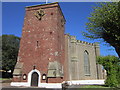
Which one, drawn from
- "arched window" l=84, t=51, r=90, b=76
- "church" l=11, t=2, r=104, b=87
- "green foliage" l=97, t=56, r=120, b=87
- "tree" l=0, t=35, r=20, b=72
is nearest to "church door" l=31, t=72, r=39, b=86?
"church" l=11, t=2, r=104, b=87

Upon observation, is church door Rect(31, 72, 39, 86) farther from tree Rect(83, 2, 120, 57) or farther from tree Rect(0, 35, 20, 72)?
tree Rect(0, 35, 20, 72)

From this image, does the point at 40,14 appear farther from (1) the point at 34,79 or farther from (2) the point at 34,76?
(1) the point at 34,79

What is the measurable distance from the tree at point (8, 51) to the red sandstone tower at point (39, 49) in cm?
1511

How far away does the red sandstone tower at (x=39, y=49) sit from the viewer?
1673 centimetres

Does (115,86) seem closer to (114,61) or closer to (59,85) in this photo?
(114,61)

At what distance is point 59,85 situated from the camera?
15.6 metres

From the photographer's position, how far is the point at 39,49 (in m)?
18.1

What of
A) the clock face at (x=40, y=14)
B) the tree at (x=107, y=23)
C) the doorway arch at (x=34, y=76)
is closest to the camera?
the tree at (x=107, y=23)

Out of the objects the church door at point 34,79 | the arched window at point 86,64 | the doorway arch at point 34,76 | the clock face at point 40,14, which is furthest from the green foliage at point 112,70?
the clock face at point 40,14

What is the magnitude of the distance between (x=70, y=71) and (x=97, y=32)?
14.5m

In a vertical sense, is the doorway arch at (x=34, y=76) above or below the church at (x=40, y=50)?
below

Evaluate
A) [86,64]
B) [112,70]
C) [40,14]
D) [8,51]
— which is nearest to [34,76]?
[40,14]

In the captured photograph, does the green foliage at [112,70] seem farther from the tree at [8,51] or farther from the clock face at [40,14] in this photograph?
the tree at [8,51]

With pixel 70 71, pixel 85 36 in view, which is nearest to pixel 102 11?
pixel 85 36
